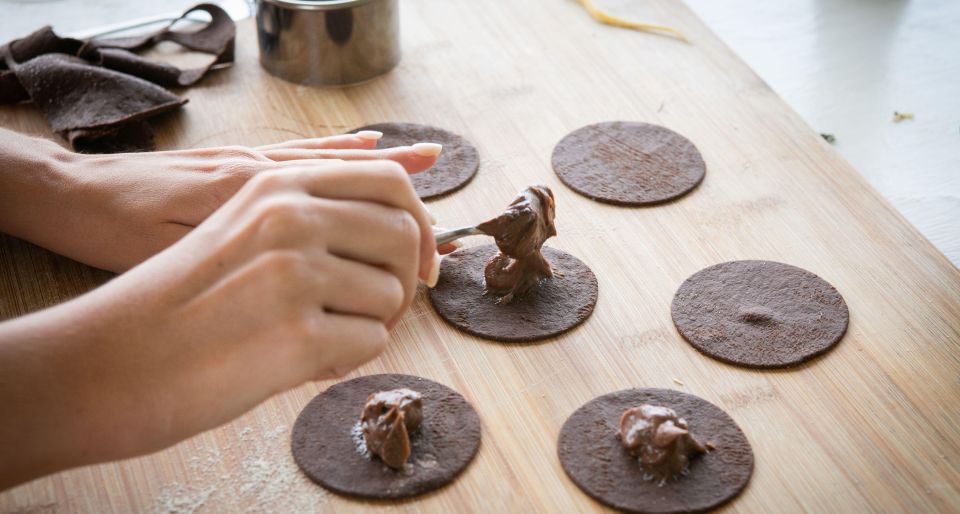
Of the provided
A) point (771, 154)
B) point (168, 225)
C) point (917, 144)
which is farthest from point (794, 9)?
point (168, 225)

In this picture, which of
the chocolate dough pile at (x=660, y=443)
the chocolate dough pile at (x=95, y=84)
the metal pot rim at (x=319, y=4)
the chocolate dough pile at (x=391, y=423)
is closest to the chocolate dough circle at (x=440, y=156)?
the metal pot rim at (x=319, y=4)

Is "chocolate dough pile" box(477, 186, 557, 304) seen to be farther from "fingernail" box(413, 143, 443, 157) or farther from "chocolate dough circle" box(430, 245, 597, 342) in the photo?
"fingernail" box(413, 143, 443, 157)

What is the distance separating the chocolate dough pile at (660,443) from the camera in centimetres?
127

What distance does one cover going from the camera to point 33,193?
1618 millimetres

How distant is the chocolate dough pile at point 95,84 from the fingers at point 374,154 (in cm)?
43

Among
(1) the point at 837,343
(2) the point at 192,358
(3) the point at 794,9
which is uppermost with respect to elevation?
(2) the point at 192,358

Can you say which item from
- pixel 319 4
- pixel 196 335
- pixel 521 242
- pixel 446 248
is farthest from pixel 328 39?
pixel 196 335

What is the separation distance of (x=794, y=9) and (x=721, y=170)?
1141 millimetres

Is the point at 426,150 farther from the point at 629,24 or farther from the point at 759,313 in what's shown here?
the point at 629,24

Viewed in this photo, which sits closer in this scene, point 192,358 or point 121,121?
point 192,358

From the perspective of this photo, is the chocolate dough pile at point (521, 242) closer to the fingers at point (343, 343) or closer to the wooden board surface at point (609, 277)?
the wooden board surface at point (609, 277)

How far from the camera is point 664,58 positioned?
87.4 inches

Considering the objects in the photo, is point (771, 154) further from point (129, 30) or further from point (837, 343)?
point (129, 30)

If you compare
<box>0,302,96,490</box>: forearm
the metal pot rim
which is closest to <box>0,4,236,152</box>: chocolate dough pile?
the metal pot rim
